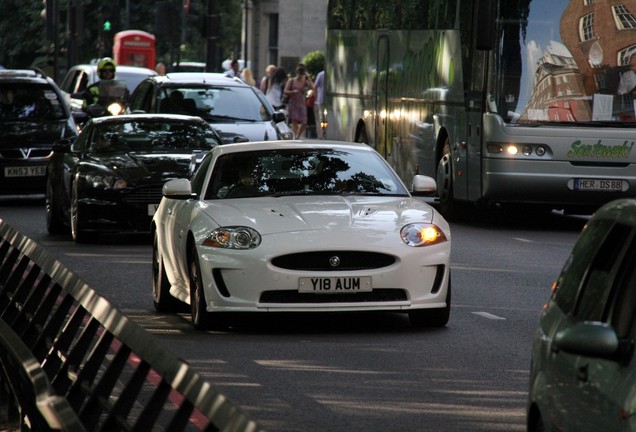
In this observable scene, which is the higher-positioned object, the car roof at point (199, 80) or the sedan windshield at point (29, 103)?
the car roof at point (199, 80)

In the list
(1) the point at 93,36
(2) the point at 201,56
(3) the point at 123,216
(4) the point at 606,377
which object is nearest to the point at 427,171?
(3) the point at 123,216

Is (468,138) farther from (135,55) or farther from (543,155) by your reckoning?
(135,55)

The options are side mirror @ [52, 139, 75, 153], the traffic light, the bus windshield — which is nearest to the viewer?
side mirror @ [52, 139, 75, 153]

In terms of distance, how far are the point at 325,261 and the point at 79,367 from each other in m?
4.64

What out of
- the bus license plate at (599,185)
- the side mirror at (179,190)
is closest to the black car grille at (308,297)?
the side mirror at (179,190)

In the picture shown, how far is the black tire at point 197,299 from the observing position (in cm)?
1197

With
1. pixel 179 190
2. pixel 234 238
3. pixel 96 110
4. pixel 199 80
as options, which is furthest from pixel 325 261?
pixel 96 110

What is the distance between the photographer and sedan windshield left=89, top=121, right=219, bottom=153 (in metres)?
19.8

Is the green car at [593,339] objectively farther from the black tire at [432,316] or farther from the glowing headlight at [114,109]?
the glowing headlight at [114,109]

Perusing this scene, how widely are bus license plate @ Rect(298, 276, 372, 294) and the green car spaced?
508cm

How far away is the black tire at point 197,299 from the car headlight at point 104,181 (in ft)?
22.0

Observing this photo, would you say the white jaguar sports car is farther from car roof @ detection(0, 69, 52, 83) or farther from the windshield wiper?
car roof @ detection(0, 69, 52, 83)

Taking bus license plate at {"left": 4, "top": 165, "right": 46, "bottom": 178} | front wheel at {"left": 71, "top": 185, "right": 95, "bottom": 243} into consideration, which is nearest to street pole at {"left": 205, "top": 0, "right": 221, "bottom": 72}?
bus license plate at {"left": 4, "top": 165, "right": 46, "bottom": 178}

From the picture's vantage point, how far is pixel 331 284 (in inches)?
460
